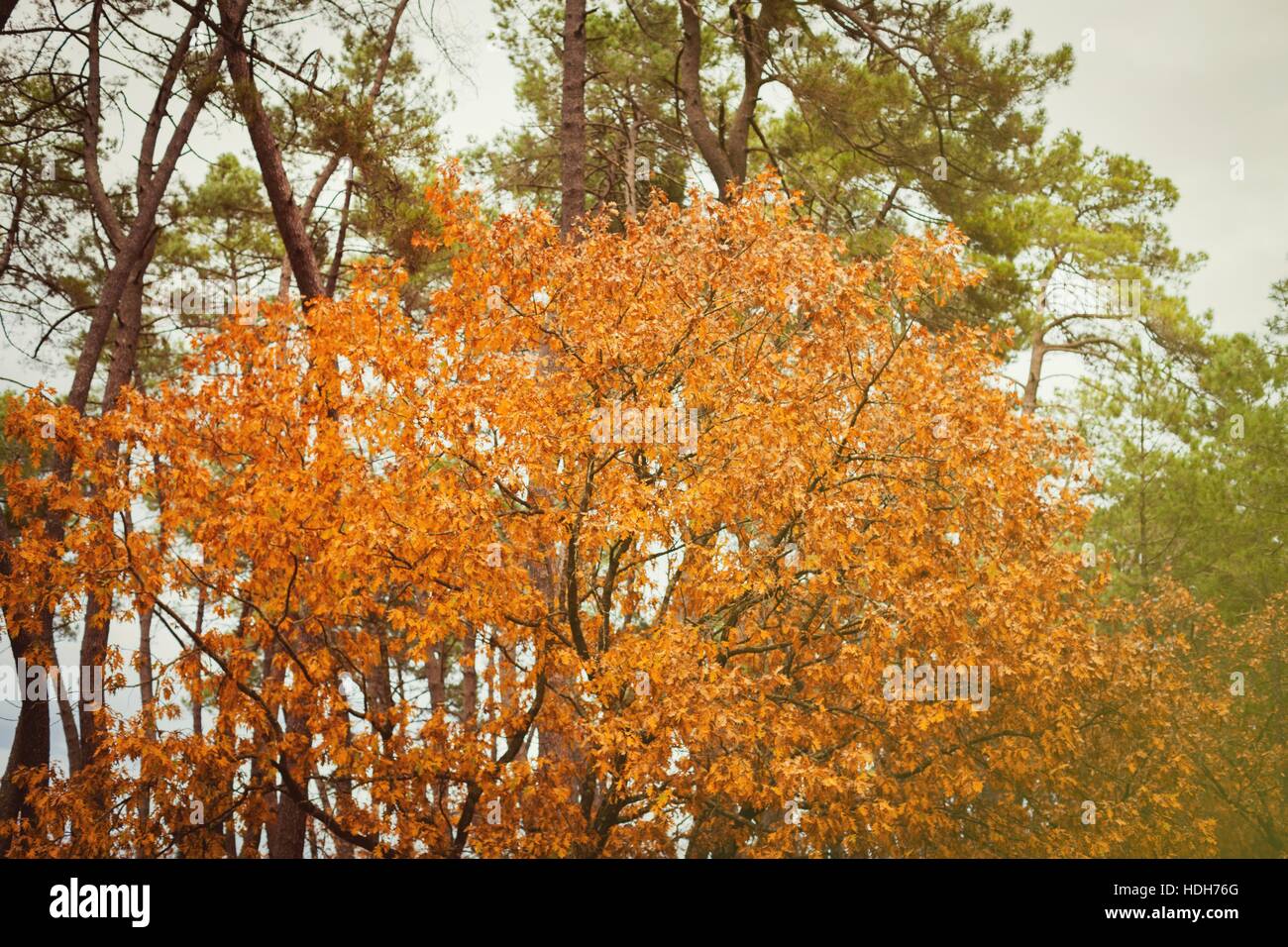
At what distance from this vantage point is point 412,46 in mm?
16109

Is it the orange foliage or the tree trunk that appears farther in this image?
the tree trunk

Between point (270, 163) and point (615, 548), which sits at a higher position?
point (270, 163)

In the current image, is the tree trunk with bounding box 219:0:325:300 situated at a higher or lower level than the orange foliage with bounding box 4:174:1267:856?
higher

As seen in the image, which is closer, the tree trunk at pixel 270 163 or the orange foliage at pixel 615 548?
the orange foliage at pixel 615 548

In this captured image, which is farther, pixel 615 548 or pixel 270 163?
pixel 270 163

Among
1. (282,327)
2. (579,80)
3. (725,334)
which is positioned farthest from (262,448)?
(579,80)

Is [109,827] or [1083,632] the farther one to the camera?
[1083,632]

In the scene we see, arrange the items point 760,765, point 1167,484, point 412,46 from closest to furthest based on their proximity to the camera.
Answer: point 760,765
point 412,46
point 1167,484

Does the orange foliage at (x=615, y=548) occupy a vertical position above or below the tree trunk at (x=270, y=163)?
below

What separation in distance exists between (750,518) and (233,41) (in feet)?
23.4

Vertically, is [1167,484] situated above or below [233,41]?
below

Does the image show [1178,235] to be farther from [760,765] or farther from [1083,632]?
[760,765]
